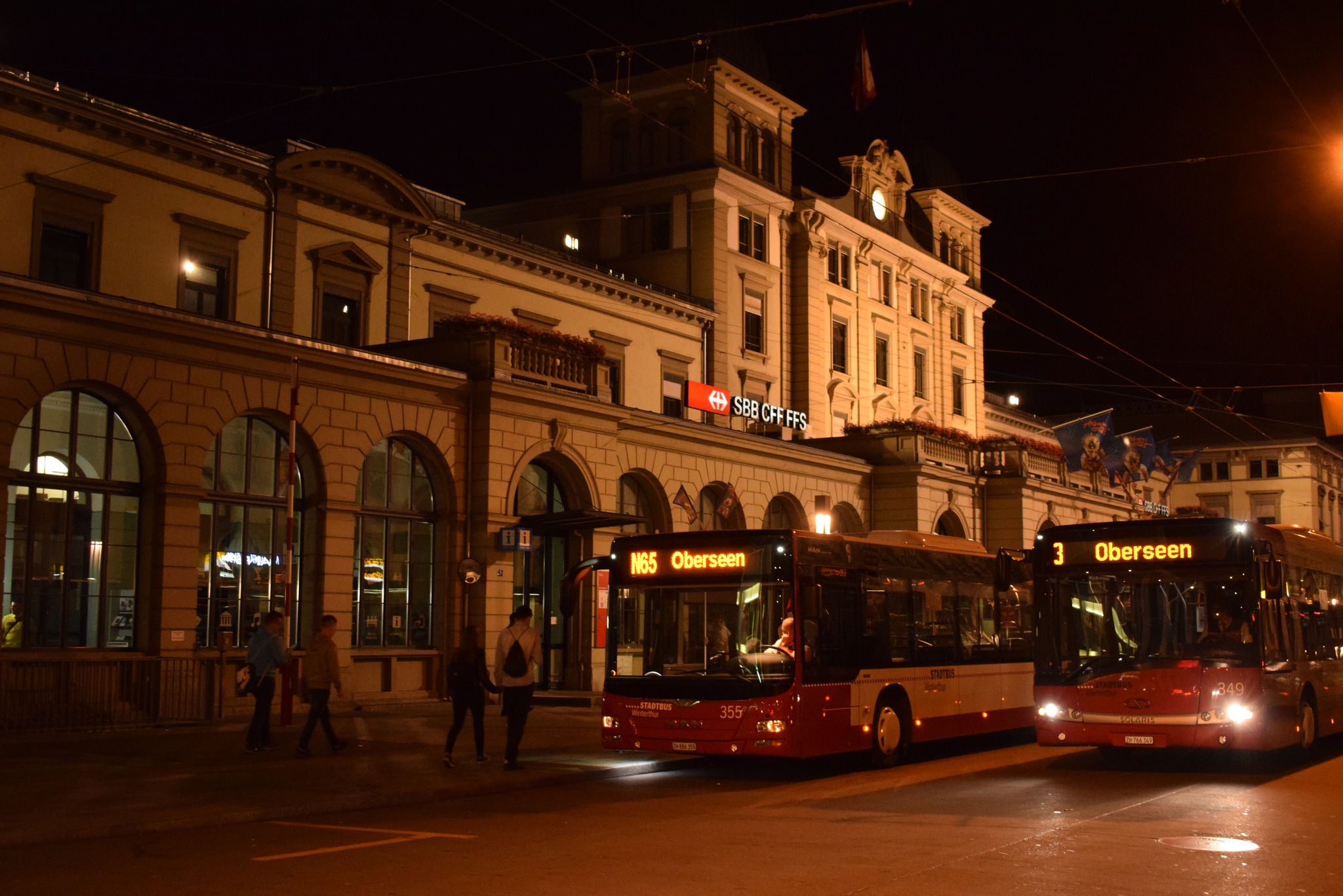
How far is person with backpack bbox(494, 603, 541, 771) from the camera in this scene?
17297 mm

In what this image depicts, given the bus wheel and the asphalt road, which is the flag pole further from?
the bus wheel

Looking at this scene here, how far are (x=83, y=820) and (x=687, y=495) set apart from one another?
888 inches

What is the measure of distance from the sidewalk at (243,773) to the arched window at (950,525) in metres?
23.1

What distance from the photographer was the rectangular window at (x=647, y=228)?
44.7 meters

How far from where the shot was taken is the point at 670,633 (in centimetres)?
1752

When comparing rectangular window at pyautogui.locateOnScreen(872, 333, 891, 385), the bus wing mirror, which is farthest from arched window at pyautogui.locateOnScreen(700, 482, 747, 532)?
the bus wing mirror

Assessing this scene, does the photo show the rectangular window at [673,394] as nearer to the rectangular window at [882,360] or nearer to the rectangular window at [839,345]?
the rectangular window at [839,345]

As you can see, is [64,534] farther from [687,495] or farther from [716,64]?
[716,64]

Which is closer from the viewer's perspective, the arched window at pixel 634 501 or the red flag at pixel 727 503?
the arched window at pixel 634 501

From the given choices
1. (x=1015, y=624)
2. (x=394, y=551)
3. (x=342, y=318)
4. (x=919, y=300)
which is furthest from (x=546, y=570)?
(x=919, y=300)

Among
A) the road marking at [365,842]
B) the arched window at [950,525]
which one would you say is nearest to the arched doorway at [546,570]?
the arched window at [950,525]

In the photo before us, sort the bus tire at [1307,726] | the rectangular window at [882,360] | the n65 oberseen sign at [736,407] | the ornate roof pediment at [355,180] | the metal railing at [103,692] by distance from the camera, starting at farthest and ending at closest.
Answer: the rectangular window at [882,360] → the n65 oberseen sign at [736,407] → the ornate roof pediment at [355,180] → the metal railing at [103,692] → the bus tire at [1307,726]

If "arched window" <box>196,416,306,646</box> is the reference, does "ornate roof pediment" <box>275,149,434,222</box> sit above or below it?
above

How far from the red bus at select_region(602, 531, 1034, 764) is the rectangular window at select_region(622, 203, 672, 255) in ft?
86.2
